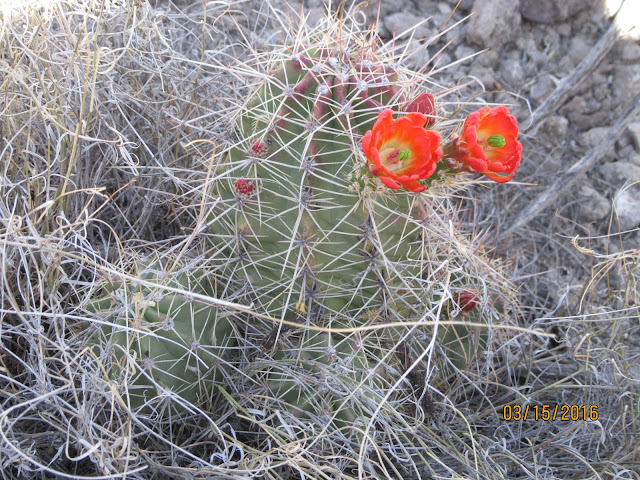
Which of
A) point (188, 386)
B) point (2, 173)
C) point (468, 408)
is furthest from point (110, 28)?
point (468, 408)

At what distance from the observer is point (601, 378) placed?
177cm

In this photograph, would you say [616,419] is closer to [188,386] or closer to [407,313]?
[407,313]

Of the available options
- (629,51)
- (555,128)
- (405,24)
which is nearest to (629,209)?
(555,128)

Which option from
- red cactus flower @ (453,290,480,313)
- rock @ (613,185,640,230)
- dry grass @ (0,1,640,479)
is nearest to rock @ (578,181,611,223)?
rock @ (613,185,640,230)

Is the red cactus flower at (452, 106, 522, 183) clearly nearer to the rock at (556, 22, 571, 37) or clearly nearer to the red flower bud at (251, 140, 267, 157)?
the red flower bud at (251, 140, 267, 157)

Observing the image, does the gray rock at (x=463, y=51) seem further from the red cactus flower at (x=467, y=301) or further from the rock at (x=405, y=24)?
the red cactus flower at (x=467, y=301)

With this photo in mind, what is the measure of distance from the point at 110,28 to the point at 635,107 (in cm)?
207

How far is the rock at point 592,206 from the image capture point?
99.2 inches

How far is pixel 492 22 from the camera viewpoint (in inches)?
104

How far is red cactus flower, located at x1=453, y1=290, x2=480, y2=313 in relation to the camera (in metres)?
1.81

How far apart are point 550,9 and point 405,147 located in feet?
6.01

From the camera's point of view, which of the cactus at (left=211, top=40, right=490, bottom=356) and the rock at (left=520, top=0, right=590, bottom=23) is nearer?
the cactus at (left=211, top=40, right=490, bottom=356)

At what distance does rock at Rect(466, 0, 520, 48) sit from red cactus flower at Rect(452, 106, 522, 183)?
1.45 meters

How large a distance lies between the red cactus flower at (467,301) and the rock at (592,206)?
3.33 ft
